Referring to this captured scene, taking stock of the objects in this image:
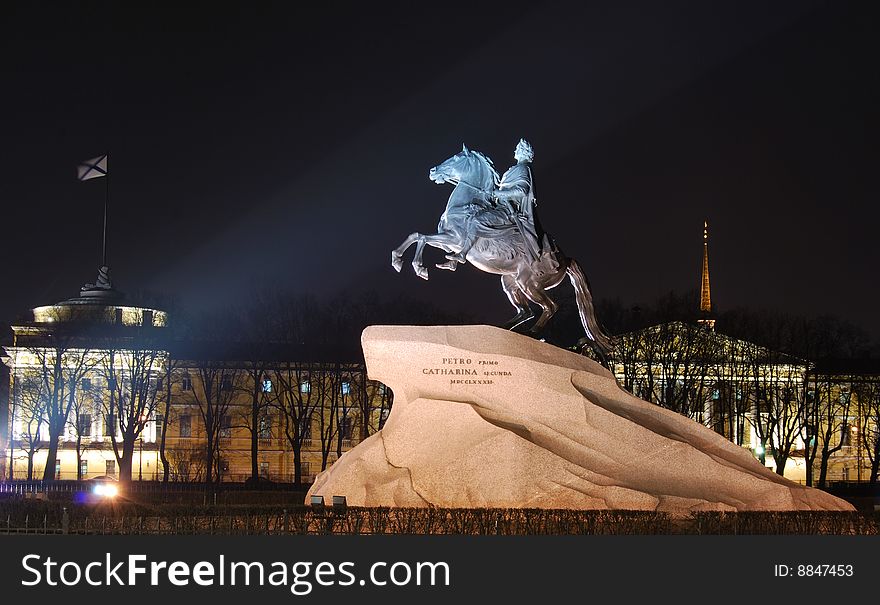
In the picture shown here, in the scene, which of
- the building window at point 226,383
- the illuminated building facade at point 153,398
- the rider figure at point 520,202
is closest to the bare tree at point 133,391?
the illuminated building facade at point 153,398

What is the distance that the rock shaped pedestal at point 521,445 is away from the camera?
2477 cm

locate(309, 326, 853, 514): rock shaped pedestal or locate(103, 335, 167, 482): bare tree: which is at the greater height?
locate(103, 335, 167, 482): bare tree

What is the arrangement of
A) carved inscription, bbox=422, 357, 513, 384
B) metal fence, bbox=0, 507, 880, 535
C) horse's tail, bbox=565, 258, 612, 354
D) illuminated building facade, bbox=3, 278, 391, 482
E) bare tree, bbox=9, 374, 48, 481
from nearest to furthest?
metal fence, bbox=0, 507, 880, 535, carved inscription, bbox=422, 357, 513, 384, horse's tail, bbox=565, 258, 612, 354, illuminated building facade, bbox=3, 278, 391, 482, bare tree, bbox=9, 374, 48, 481

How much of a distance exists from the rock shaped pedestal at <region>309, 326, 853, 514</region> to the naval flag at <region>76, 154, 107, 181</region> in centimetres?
3452

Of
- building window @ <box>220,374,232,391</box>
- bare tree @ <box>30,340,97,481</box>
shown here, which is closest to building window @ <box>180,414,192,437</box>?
bare tree @ <box>30,340,97,481</box>

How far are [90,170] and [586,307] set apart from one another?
34.5m

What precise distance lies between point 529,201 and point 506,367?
3.88 metres

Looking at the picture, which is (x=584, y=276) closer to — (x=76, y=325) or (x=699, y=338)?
(x=699, y=338)

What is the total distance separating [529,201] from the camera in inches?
1099

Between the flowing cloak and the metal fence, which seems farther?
the flowing cloak

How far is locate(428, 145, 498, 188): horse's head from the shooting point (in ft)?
90.9

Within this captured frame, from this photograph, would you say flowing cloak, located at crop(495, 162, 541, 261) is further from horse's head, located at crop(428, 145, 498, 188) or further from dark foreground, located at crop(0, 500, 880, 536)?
dark foreground, located at crop(0, 500, 880, 536)

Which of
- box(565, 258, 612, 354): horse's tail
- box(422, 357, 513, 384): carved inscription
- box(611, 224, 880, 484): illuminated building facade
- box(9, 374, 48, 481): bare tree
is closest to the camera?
box(422, 357, 513, 384): carved inscription

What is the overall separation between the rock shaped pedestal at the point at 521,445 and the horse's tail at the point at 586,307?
8.75ft
